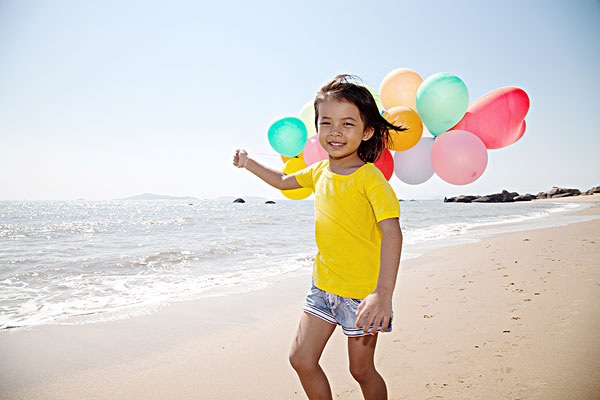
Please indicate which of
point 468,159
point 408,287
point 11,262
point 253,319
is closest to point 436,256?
point 408,287

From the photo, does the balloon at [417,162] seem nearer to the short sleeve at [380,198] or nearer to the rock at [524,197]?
the short sleeve at [380,198]

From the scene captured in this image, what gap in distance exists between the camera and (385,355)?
9.59 feet

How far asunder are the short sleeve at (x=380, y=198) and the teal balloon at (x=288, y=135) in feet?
4.92

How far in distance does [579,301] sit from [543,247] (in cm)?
434

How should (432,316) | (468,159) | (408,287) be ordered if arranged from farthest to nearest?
(408,287) < (432,316) < (468,159)

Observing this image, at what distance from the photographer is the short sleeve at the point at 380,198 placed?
1529 mm

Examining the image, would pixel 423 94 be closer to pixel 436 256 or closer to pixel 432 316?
pixel 432 316

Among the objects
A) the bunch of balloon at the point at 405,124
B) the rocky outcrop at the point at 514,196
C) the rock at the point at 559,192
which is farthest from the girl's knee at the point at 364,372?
the rock at the point at 559,192

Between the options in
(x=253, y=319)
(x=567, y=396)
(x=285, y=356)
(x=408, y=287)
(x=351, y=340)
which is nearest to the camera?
(x=351, y=340)

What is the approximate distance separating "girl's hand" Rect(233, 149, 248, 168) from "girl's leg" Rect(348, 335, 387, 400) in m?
1.24

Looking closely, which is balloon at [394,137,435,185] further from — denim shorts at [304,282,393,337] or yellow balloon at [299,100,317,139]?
denim shorts at [304,282,393,337]

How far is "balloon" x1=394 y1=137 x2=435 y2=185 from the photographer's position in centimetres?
299

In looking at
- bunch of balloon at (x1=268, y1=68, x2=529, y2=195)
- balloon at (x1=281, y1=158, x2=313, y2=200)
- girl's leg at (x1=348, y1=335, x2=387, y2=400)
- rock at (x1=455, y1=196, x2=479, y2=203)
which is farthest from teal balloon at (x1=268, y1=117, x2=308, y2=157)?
rock at (x1=455, y1=196, x2=479, y2=203)

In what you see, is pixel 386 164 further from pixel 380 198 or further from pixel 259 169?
pixel 380 198
